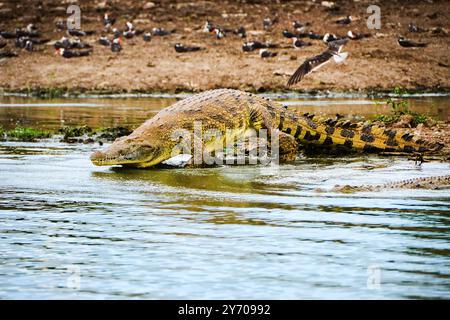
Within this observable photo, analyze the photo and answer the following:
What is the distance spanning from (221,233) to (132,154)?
3.61 metres

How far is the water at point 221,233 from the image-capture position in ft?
20.8

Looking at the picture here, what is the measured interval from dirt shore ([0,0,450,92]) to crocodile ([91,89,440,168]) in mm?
10612

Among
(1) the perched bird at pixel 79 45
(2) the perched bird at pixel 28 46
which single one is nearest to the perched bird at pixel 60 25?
(2) the perched bird at pixel 28 46

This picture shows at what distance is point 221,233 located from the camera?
7.80m

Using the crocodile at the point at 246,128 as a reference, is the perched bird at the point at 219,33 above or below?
above

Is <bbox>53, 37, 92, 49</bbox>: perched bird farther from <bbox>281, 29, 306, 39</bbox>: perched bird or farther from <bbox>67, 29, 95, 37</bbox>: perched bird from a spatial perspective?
<bbox>281, 29, 306, 39</bbox>: perched bird

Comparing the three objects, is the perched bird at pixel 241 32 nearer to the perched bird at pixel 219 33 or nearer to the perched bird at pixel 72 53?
the perched bird at pixel 219 33

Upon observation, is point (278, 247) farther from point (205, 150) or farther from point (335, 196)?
point (205, 150)

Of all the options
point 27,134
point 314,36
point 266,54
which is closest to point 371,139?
point 27,134

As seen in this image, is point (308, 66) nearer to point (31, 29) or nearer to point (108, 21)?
point (108, 21)

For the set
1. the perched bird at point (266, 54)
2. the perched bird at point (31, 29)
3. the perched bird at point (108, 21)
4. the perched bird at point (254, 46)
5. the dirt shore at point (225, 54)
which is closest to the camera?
the dirt shore at point (225, 54)

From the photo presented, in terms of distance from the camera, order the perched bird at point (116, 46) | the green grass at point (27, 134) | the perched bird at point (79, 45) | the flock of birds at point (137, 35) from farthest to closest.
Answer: the perched bird at point (79, 45) < the perched bird at point (116, 46) < the flock of birds at point (137, 35) < the green grass at point (27, 134)

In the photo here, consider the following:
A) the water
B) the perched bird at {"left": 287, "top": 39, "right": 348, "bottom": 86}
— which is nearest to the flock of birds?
the perched bird at {"left": 287, "top": 39, "right": 348, "bottom": 86}

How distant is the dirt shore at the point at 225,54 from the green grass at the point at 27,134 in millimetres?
8930
